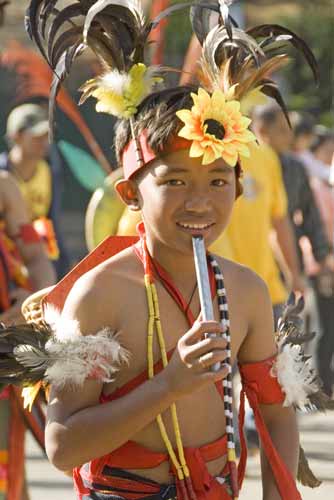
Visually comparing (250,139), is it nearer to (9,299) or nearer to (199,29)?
(199,29)

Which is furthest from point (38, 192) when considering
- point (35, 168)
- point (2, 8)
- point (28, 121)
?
point (2, 8)

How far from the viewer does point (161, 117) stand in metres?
3.45

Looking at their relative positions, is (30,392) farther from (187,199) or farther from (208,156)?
(208,156)

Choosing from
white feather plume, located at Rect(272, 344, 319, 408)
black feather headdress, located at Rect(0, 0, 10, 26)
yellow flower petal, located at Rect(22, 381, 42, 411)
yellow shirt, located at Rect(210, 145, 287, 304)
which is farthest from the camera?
yellow shirt, located at Rect(210, 145, 287, 304)

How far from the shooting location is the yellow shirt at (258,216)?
795 cm

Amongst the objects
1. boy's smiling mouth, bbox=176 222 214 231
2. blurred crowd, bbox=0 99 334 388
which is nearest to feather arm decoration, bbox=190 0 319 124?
boy's smiling mouth, bbox=176 222 214 231

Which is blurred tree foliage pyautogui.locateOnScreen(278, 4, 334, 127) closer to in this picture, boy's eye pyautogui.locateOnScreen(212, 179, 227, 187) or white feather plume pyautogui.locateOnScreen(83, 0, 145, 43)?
white feather plume pyautogui.locateOnScreen(83, 0, 145, 43)

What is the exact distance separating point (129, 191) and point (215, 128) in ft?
1.05

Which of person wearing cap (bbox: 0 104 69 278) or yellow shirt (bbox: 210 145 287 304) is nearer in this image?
yellow shirt (bbox: 210 145 287 304)

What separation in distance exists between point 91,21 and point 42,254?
2273 mm

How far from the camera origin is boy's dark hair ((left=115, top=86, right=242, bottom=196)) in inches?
135

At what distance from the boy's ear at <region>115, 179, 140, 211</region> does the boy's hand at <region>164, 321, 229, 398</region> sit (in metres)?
0.54

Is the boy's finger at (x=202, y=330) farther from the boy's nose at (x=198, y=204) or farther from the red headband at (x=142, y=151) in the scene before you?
the red headband at (x=142, y=151)

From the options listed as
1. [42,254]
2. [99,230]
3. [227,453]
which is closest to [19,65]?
[99,230]
